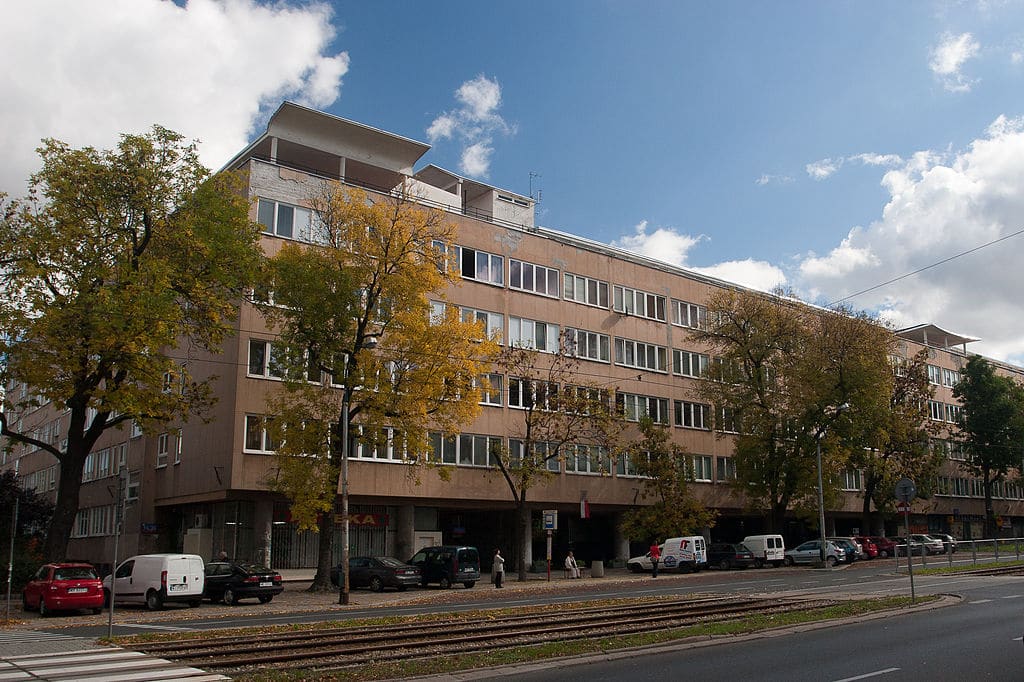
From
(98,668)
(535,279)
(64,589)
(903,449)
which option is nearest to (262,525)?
(64,589)

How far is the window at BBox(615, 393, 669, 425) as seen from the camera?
52569 mm

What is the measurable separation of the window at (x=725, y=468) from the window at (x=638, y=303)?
33.1 ft

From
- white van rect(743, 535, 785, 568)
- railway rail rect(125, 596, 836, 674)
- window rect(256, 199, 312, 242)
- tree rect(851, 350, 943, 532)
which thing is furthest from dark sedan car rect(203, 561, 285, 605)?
tree rect(851, 350, 943, 532)

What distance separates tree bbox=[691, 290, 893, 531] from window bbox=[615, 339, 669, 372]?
2965 millimetres

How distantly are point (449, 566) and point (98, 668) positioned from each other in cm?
2491

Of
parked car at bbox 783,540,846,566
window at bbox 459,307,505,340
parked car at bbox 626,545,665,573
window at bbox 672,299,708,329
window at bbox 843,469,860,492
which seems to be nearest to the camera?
window at bbox 459,307,505,340

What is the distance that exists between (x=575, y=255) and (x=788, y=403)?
14909 mm

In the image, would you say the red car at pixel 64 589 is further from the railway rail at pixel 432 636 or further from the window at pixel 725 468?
the window at pixel 725 468

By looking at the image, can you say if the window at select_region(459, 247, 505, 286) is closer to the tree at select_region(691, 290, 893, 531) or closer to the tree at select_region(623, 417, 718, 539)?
the tree at select_region(623, 417, 718, 539)

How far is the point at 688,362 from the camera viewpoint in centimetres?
5791

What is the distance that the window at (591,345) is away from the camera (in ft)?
167

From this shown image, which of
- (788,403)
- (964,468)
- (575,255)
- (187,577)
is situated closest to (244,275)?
(187,577)

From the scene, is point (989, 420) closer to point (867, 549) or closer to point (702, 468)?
point (867, 549)

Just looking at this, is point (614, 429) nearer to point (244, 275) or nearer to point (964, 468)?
point (244, 275)
